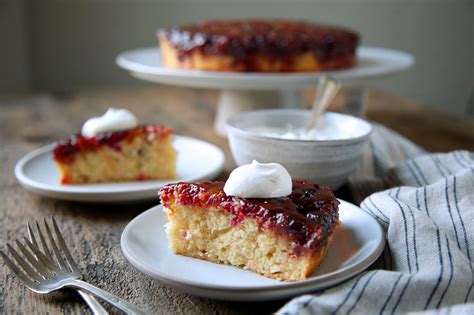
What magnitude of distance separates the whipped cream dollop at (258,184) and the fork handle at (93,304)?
0.32 metres

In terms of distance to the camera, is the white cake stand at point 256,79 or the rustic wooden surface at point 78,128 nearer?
the rustic wooden surface at point 78,128

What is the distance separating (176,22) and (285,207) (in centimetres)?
346

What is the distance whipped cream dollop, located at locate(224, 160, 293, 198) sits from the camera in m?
1.20

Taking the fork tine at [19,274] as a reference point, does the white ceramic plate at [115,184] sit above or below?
below

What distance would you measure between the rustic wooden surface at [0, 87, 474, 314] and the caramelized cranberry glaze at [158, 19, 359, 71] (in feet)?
1.12

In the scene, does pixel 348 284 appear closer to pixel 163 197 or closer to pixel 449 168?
pixel 163 197

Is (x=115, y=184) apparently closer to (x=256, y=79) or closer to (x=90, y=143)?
(x=90, y=143)

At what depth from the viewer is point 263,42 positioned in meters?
2.44

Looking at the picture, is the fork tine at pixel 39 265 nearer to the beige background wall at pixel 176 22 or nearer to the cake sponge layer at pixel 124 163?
the cake sponge layer at pixel 124 163

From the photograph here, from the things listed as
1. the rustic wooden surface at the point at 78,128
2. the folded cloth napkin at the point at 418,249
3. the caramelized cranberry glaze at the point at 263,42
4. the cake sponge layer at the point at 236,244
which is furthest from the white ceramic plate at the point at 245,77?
the cake sponge layer at the point at 236,244

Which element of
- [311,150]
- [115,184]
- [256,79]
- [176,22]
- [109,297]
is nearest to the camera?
[109,297]

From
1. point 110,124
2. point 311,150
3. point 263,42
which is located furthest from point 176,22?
point 311,150

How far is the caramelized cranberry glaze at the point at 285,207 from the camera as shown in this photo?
1.13m

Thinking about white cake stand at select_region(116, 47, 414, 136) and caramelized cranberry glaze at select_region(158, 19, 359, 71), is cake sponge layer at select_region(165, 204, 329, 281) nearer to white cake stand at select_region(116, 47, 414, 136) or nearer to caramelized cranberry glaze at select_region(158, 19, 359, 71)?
white cake stand at select_region(116, 47, 414, 136)
